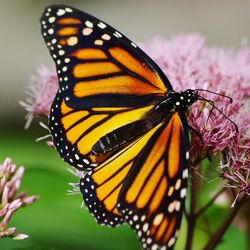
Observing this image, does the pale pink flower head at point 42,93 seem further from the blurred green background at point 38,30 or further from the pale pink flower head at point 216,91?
the blurred green background at point 38,30

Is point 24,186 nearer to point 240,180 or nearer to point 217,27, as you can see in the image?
point 240,180

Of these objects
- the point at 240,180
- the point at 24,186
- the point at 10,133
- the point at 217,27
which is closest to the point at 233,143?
the point at 240,180

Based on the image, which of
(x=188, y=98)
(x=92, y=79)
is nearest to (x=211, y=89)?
(x=188, y=98)

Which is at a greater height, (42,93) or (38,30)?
(38,30)

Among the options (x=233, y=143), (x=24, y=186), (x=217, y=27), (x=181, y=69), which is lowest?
(x=24, y=186)

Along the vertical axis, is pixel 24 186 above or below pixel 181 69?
below

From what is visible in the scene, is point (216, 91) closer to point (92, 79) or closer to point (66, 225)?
point (92, 79)

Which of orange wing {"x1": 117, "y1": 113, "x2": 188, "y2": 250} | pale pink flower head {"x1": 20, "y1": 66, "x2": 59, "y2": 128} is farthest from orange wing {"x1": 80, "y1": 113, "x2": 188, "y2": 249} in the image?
pale pink flower head {"x1": 20, "y1": 66, "x2": 59, "y2": 128}
